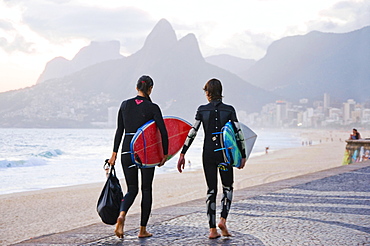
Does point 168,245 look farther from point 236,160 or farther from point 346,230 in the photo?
point 346,230

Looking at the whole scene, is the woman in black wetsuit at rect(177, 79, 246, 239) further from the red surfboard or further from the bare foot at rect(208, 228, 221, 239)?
the red surfboard

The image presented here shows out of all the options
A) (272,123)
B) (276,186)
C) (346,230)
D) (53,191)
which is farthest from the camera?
(272,123)

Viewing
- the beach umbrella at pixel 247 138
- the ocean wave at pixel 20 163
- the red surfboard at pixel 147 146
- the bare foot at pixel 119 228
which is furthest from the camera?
the ocean wave at pixel 20 163

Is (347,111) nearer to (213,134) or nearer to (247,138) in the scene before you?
(247,138)

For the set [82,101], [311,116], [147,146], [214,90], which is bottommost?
[147,146]

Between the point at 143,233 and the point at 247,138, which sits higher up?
the point at 247,138

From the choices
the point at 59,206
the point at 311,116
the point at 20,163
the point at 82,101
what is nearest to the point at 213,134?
the point at 59,206

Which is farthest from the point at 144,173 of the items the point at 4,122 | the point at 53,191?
the point at 4,122

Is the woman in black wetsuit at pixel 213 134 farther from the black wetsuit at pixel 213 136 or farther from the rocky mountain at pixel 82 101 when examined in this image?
the rocky mountain at pixel 82 101

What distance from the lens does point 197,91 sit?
192125 millimetres

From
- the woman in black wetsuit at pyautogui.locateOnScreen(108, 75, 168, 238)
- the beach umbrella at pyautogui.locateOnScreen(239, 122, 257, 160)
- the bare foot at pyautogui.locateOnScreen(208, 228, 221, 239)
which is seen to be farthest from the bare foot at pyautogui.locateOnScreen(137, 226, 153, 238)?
the beach umbrella at pyautogui.locateOnScreen(239, 122, 257, 160)

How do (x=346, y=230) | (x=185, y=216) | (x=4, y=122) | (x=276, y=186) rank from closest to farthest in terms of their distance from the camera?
(x=346, y=230) < (x=185, y=216) < (x=276, y=186) < (x=4, y=122)

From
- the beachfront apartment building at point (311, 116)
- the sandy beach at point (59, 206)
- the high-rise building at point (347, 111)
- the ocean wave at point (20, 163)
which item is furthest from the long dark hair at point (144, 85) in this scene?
the high-rise building at point (347, 111)

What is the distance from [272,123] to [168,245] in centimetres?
18816
